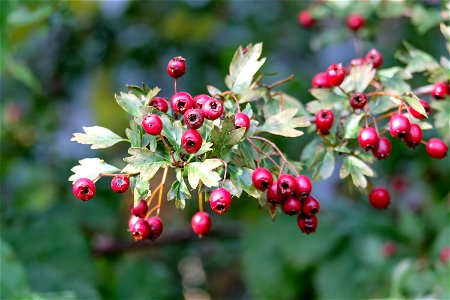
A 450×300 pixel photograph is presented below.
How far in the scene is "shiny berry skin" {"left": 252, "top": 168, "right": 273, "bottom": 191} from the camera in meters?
0.98

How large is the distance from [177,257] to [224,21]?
128 centimetres

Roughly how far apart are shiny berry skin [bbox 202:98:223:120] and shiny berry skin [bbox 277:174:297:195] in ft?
0.48

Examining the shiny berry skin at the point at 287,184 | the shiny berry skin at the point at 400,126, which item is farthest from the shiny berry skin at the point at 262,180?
the shiny berry skin at the point at 400,126

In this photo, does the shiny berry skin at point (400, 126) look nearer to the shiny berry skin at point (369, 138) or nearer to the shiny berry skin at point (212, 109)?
the shiny berry skin at point (369, 138)

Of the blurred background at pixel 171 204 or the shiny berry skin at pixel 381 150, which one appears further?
the blurred background at pixel 171 204

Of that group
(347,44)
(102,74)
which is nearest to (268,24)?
(347,44)

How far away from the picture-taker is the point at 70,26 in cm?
334

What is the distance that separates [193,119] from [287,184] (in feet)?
0.60

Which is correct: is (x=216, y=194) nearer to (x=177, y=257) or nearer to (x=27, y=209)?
(x=27, y=209)

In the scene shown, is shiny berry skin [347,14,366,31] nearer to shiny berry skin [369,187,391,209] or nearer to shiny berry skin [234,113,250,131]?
shiny berry skin [369,187,391,209]

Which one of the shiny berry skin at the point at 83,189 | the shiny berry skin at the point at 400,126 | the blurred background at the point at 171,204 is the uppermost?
the shiny berry skin at the point at 400,126

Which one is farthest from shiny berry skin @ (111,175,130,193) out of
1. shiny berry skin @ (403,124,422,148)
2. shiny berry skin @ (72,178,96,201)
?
shiny berry skin @ (403,124,422,148)

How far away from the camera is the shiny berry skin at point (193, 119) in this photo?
3.17ft

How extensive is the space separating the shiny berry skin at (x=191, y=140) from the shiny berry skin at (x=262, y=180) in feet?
0.33
